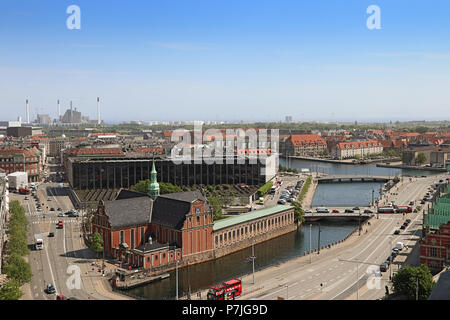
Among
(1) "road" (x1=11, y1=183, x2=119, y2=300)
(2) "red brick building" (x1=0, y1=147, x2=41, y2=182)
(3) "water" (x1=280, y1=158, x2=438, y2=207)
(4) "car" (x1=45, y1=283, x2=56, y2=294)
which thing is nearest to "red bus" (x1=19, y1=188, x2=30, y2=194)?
→ (2) "red brick building" (x1=0, y1=147, x2=41, y2=182)

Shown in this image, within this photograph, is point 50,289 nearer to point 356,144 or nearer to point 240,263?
point 240,263

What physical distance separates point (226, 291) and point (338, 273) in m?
8.62

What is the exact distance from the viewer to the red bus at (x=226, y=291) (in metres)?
27.9

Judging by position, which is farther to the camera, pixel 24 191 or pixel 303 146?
pixel 303 146

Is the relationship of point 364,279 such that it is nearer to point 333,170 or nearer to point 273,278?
point 273,278

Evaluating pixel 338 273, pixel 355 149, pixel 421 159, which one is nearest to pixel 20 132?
pixel 355 149

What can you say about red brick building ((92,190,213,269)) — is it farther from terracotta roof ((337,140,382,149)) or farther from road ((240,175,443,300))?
terracotta roof ((337,140,382,149))

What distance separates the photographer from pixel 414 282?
84.9 feet

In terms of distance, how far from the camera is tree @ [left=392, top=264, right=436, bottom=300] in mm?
25797

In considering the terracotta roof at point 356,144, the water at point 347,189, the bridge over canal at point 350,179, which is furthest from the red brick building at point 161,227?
the terracotta roof at point 356,144

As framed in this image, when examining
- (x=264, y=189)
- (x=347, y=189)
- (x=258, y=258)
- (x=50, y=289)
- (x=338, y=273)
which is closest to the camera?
(x=50, y=289)

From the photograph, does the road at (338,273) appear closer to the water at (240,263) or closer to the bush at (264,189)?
the water at (240,263)

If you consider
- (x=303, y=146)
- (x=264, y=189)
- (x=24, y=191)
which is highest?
(x=303, y=146)

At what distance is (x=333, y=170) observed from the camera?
10206 cm
